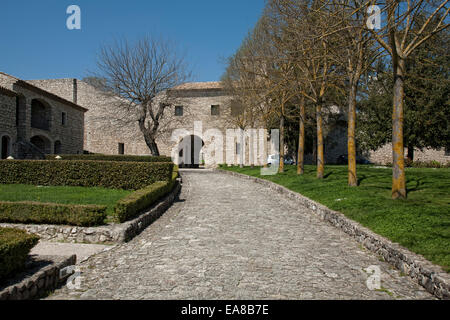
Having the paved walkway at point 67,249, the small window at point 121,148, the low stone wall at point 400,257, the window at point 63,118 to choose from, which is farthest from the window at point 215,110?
the paved walkway at point 67,249

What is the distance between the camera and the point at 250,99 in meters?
19.7

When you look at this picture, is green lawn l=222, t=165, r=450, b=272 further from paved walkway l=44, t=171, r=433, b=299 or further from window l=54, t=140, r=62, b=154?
window l=54, t=140, r=62, b=154

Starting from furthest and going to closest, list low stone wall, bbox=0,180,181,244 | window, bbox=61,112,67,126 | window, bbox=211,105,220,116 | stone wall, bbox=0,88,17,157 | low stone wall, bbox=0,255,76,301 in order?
window, bbox=211,105,220,116, window, bbox=61,112,67,126, stone wall, bbox=0,88,17,157, low stone wall, bbox=0,180,181,244, low stone wall, bbox=0,255,76,301

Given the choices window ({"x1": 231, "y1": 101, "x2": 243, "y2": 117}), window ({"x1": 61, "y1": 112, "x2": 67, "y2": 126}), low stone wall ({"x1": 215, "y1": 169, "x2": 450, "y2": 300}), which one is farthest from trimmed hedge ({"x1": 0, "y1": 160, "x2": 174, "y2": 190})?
window ({"x1": 61, "y1": 112, "x2": 67, "y2": 126})

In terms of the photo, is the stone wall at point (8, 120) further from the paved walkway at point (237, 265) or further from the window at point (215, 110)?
the window at point (215, 110)

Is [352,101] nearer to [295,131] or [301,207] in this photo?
[301,207]

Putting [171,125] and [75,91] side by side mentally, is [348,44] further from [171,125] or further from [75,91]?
[75,91]

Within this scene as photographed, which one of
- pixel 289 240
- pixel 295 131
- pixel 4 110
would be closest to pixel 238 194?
pixel 289 240

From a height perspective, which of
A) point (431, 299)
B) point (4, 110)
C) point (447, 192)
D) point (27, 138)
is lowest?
point (431, 299)

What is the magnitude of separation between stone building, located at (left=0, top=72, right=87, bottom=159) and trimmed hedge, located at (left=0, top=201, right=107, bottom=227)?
15935 millimetres

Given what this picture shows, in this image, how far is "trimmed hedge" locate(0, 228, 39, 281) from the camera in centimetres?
319

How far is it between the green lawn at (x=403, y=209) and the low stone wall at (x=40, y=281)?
4793 millimetres

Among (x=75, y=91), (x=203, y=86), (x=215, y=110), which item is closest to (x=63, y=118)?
(x=75, y=91)
